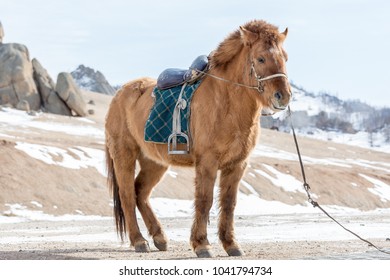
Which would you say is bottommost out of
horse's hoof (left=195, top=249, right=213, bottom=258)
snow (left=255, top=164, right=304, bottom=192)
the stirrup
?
snow (left=255, top=164, right=304, bottom=192)

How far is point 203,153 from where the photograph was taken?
1060 centimetres

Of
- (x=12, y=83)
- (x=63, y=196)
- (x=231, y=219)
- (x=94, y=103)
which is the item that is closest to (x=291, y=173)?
(x=63, y=196)

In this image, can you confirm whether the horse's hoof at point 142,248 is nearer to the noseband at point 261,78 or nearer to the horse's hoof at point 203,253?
the horse's hoof at point 203,253

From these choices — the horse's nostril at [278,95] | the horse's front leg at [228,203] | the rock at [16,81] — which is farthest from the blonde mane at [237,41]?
the rock at [16,81]

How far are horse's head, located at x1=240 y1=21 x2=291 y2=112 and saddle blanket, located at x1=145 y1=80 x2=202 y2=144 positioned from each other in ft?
4.28

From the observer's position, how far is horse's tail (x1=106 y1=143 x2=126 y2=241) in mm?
13445

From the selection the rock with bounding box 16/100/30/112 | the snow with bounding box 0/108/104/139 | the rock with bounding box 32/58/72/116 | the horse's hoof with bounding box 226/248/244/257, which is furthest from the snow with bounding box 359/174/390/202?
the rock with bounding box 32/58/72/116

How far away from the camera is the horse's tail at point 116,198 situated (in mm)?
13445

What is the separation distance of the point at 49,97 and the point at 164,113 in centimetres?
7585

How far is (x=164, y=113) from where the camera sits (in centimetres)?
1183

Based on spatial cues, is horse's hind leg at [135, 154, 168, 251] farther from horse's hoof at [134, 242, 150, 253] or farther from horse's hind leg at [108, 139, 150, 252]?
horse's hoof at [134, 242, 150, 253]

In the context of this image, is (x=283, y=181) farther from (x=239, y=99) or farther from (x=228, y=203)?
(x=239, y=99)

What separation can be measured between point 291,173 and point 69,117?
4237cm

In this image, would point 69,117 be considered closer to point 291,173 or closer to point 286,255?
point 291,173
